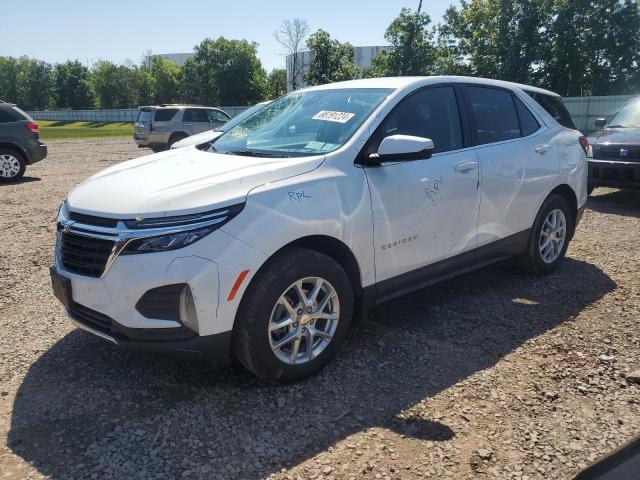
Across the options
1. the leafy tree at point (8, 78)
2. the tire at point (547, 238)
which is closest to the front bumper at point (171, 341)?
the tire at point (547, 238)

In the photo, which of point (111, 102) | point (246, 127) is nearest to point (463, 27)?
point (246, 127)

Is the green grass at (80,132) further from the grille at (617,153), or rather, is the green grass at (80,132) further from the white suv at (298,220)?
the white suv at (298,220)

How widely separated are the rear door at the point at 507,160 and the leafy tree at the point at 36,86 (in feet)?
350

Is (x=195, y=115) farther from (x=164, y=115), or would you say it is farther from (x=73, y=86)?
(x=73, y=86)

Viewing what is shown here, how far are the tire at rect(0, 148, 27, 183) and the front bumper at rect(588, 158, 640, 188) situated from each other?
457 inches

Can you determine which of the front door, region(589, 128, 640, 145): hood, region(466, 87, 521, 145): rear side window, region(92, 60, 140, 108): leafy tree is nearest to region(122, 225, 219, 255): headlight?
the front door

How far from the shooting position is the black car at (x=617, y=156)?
8328 mm

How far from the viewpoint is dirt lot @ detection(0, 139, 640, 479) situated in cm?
259

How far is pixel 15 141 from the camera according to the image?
39.0 feet

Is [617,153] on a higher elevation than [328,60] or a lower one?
lower

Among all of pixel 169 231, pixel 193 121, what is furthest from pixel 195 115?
pixel 169 231

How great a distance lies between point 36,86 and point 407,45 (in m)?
84.9

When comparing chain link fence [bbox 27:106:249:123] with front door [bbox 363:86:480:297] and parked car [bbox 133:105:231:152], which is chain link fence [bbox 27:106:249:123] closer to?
parked car [bbox 133:105:231:152]

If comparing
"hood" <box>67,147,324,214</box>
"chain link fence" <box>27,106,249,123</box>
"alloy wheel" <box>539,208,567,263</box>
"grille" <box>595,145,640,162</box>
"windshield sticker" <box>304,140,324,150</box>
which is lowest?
"alloy wheel" <box>539,208,567,263</box>
